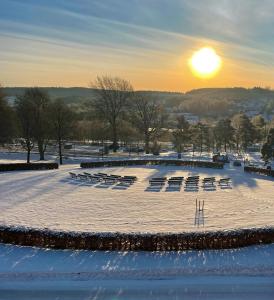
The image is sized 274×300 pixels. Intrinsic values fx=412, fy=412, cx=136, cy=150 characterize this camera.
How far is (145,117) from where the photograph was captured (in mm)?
73625

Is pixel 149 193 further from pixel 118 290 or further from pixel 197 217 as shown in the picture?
pixel 118 290

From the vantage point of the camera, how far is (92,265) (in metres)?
16.0

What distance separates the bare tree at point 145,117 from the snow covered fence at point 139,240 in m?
55.8

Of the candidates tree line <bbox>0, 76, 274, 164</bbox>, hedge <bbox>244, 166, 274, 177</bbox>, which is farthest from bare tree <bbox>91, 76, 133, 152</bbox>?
hedge <bbox>244, 166, 274, 177</bbox>

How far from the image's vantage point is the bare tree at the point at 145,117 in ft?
243

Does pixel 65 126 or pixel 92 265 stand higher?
pixel 65 126

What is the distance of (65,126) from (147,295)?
43.8 m

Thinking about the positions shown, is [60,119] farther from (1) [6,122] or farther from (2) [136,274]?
(2) [136,274]

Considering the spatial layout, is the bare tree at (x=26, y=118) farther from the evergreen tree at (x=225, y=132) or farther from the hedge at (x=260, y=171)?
the evergreen tree at (x=225, y=132)

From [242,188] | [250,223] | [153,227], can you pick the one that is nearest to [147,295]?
[153,227]

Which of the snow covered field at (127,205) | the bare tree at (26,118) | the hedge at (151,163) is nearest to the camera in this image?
the snow covered field at (127,205)

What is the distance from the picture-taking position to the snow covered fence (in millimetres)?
17328

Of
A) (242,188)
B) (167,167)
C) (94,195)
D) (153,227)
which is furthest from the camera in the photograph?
(167,167)

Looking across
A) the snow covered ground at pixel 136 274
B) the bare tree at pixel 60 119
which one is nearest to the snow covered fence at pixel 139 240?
the snow covered ground at pixel 136 274
